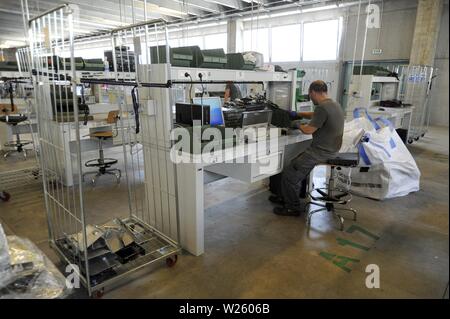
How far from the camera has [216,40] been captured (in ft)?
36.0

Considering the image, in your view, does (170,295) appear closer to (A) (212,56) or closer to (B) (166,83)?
(B) (166,83)

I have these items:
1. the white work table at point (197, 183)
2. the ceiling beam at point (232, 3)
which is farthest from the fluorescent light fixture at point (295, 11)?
the white work table at point (197, 183)

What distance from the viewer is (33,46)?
73.6 inches

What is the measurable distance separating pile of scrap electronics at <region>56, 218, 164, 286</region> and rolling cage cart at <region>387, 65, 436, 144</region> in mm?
6283

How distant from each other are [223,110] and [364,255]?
5.49ft

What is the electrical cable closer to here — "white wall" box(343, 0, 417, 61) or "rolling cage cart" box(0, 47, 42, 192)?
"rolling cage cart" box(0, 47, 42, 192)

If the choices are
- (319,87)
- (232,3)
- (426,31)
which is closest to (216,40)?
(232,3)

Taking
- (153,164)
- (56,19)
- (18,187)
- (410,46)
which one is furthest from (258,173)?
(410,46)

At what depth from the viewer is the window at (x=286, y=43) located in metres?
9.69

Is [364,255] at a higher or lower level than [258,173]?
lower

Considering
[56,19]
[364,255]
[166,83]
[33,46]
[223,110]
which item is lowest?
[364,255]

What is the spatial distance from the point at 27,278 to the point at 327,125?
8.09ft

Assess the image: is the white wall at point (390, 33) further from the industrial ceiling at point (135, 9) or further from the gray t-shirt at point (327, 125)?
the gray t-shirt at point (327, 125)

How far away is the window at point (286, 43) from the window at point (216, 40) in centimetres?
172
